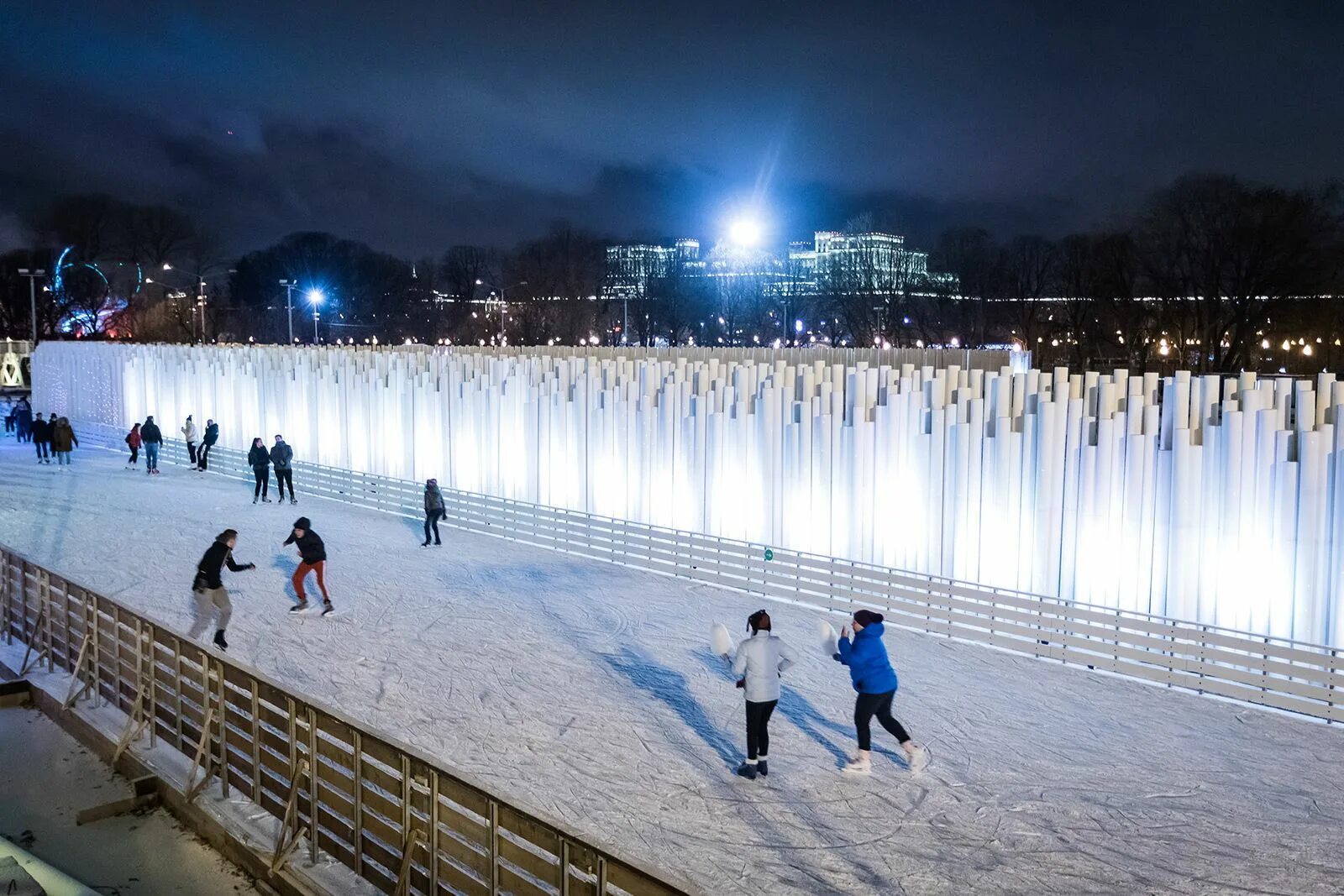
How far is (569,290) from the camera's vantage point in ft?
249

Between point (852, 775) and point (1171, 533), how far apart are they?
5294 millimetres

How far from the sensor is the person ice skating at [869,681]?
8.67 metres

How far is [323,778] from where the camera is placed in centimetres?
662

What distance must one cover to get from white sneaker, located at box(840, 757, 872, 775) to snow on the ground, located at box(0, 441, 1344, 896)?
107 millimetres

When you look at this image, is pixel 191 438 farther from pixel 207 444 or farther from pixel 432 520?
pixel 432 520

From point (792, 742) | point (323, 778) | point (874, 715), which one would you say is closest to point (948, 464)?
point (792, 742)

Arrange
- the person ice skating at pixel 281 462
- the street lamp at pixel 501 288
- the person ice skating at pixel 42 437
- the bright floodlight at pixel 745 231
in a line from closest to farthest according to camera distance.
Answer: the person ice skating at pixel 281 462 → the person ice skating at pixel 42 437 → the bright floodlight at pixel 745 231 → the street lamp at pixel 501 288

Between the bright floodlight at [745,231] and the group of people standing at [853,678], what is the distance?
5981cm

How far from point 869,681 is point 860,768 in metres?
0.78

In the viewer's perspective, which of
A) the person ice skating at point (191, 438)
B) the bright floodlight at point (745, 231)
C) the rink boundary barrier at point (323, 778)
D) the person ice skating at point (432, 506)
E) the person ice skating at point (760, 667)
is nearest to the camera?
the rink boundary barrier at point (323, 778)

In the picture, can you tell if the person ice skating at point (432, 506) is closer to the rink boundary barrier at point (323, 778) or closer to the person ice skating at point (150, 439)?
the rink boundary barrier at point (323, 778)

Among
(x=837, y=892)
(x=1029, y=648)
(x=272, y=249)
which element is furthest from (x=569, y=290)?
(x=837, y=892)

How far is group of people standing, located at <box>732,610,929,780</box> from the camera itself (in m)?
8.52

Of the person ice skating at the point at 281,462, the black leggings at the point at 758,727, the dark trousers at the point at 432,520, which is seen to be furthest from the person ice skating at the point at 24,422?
the black leggings at the point at 758,727
